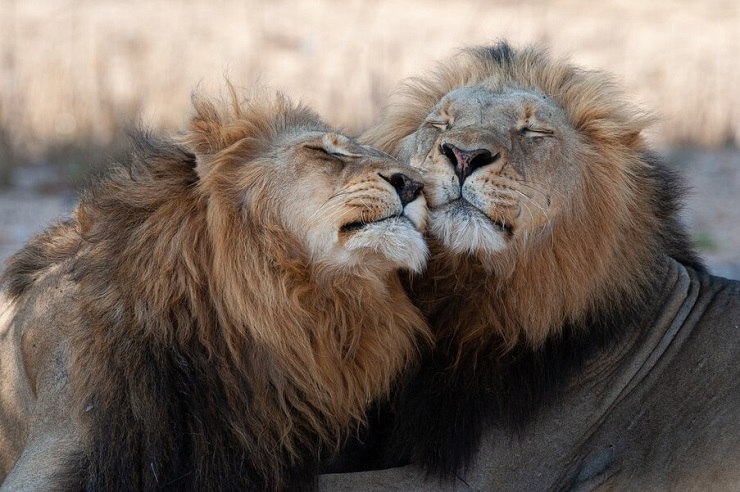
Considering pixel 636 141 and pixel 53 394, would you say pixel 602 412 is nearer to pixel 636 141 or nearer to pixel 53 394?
pixel 636 141

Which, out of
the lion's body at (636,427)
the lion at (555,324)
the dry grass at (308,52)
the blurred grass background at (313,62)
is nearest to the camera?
the lion at (555,324)

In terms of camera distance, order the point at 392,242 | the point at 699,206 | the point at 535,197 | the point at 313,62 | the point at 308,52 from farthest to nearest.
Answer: the point at 308,52 < the point at 313,62 < the point at 699,206 < the point at 535,197 < the point at 392,242

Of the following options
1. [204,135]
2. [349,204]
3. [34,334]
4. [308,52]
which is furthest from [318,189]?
[308,52]

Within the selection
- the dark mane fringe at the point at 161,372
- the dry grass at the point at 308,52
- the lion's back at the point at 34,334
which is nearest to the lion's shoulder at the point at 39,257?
the lion's back at the point at 34,334

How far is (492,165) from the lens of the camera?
3189mm

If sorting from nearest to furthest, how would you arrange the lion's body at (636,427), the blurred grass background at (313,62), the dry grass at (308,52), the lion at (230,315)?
the lion at (230,315), the lion's body at (636,427), the blurred grass background at (313,62), the dry grass at (308,52)

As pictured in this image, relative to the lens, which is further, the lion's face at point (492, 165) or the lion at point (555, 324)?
the lion at point (555, 324)

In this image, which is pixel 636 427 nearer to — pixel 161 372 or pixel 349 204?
pixel 349 204

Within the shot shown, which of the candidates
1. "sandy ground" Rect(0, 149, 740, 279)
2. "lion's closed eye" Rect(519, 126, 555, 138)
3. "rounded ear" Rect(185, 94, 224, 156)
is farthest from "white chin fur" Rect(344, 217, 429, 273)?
"sandy ground" Rect(0, 149, 740, 279)

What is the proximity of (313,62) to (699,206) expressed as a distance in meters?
4.66

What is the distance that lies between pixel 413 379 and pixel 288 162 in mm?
746

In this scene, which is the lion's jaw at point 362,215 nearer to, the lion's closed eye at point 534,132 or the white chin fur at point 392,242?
the white chin fur at point 392,242

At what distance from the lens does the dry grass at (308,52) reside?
8.60 meters

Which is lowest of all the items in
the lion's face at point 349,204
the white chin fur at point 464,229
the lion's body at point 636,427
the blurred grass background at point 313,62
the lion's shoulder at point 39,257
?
the blurred grass background at point 313,62
